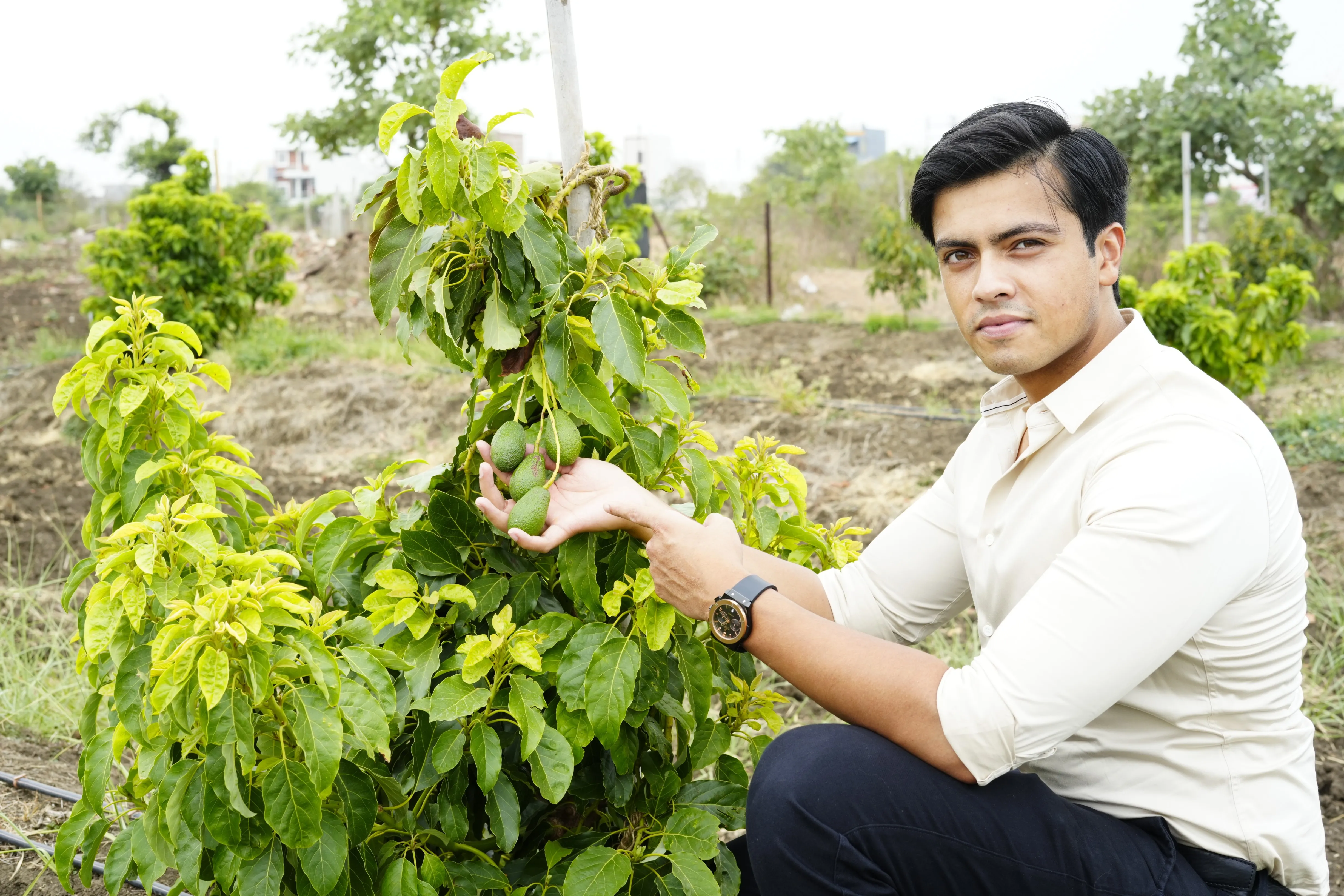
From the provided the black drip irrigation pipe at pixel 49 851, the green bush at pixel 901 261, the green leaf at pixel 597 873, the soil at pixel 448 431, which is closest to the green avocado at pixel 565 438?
the green leaf at pixel 597 873

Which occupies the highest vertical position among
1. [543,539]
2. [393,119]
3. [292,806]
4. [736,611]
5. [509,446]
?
[393,119]

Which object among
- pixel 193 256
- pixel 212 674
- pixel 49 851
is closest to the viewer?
pixel 212 674

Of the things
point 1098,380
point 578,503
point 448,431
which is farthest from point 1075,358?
point 448,431

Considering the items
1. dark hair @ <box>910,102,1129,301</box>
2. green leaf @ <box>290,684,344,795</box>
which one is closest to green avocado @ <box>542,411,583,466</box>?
green leaf @ <box>290,684,344,795</box>

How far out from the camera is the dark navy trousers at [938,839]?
143 centimetres

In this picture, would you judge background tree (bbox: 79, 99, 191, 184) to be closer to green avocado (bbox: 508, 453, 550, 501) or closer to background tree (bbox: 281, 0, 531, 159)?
background tree (bbox: 281, 0, 531, 159)

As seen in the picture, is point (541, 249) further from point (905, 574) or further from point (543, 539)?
point (905, 574)

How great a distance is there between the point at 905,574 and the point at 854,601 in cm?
10

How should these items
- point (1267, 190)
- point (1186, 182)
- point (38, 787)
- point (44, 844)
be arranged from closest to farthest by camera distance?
point (44, 844) → point (38, 787) → point (1186, 182) → point (1267, 190)

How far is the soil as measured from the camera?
4004 millimetres

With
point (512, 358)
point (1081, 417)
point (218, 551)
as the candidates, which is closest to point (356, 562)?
point (218, 551)

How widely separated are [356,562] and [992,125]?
1166 mm

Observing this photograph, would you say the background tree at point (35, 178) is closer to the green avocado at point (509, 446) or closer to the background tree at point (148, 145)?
the background tree at point (148, 145)

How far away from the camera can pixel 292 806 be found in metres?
1.29
